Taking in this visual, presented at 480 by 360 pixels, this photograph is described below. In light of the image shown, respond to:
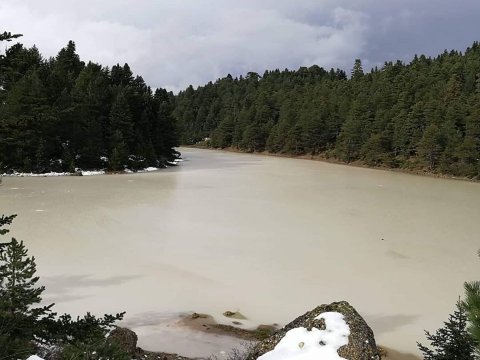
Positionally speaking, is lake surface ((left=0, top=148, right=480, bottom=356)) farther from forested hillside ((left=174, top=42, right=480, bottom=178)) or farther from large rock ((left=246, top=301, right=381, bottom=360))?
forested hillside ((left=174, top=42, right=480, bottom=178))

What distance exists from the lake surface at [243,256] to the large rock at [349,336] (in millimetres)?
2770

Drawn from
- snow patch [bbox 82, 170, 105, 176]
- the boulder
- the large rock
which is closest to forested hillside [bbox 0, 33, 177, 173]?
snow patch [bbox 82, 170, 105, 176]

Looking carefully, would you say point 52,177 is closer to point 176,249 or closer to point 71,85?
point 71,85

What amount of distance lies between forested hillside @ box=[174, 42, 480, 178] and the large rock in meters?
45.2

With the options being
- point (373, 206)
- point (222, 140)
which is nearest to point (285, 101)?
point (222, 140)

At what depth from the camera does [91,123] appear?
45.8m

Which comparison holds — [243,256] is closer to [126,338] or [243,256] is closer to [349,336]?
[126,338]

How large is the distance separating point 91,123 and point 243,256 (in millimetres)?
35840

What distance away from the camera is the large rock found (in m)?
5.13

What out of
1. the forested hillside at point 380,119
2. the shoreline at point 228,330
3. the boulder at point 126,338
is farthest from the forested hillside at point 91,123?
the boulder at point 126,338

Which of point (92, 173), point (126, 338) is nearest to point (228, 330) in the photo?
point (126, 338)

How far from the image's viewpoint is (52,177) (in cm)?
3847

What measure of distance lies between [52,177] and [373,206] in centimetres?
2701

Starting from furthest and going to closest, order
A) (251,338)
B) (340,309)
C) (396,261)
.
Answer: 1. (396,261)
2. (251,338)
3. (340,309)
